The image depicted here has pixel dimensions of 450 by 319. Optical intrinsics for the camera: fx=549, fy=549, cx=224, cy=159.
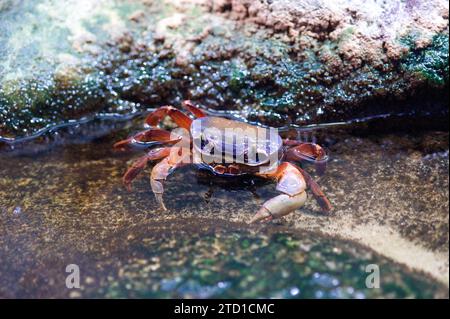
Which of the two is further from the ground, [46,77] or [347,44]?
[347,44]

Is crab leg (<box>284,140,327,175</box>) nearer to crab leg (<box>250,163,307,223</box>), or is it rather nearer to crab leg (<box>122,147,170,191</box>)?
crab leg (<box>250,163,307,223</box>)

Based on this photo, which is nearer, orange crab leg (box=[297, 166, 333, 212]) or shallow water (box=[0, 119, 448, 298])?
shallow water (box=[0, 119, 448, 298])

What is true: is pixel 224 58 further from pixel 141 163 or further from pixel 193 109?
pixel 141 163

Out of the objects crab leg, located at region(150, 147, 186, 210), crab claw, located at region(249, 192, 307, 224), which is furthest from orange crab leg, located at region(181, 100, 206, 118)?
crab claw, located at region(249, 192, 307, 224)

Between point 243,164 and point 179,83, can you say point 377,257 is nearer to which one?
point 243,164

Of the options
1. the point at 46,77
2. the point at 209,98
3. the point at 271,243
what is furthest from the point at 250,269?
the point at 46,77

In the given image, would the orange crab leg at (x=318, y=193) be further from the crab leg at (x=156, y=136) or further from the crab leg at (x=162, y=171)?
the crab leg at (x=156, y=136)
